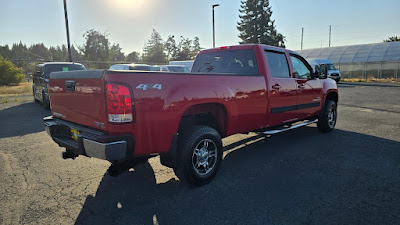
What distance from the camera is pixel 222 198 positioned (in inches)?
124

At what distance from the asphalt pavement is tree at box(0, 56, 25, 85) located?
1950cm

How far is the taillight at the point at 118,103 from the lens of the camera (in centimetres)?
265

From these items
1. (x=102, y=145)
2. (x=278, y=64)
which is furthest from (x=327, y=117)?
(x=102, y=145)

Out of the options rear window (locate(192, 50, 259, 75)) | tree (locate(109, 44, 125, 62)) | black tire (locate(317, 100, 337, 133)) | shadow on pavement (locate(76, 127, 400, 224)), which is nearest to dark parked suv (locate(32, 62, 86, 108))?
rear window (locate(192, 50, 259, 75))

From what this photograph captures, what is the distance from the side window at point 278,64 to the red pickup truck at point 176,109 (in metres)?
0.02

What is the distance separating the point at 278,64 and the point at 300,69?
87 cm

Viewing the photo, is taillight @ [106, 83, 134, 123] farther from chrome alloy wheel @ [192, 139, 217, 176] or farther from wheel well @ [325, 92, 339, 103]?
wheel well @ [325, 92, 339, 103]

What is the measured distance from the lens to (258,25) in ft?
147

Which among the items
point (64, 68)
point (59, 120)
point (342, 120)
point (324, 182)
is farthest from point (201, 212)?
point (64, 68)

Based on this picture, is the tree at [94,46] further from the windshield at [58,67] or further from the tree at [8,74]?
the windshield at [58,67]

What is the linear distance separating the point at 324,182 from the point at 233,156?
1614 millimetres

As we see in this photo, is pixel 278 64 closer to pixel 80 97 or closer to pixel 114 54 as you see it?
pixel 80 97

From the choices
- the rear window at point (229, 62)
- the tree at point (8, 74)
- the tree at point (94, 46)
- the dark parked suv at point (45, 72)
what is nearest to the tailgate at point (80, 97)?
the rear window at point (229, 62)

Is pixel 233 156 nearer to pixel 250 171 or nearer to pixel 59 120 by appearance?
pixel 250 171
